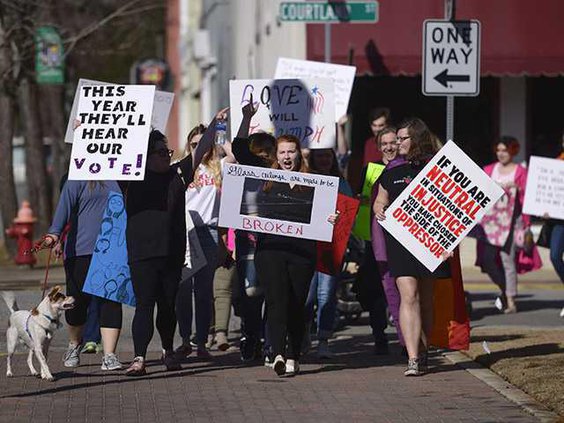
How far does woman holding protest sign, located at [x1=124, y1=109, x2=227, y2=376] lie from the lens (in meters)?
11.3

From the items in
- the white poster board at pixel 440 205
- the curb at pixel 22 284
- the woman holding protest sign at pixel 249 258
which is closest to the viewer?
the white poster board at pixel 440 205

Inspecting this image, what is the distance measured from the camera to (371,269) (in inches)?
514

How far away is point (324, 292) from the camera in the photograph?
12734 mm

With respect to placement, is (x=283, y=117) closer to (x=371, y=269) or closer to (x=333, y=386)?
(x=371, y=269)

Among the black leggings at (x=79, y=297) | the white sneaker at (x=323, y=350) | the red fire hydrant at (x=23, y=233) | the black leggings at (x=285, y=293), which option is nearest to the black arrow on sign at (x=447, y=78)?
the white sneaker at (x=323, y=350)

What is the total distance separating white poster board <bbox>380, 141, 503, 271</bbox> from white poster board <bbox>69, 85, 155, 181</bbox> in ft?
6.28

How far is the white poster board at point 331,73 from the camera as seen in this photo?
1586cm

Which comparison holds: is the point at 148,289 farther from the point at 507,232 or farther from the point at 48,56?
the point at 48,56

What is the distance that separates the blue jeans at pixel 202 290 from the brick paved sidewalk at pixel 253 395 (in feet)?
1.11

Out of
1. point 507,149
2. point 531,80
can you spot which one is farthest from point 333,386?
point 531,80

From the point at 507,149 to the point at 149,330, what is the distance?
6581 millimetres

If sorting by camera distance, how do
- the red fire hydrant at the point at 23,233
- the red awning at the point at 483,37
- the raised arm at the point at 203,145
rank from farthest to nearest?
the red fire hydrant at the point at 23,233 < the red awning at the point at 483,37 < the raised arm at the point at 203,145

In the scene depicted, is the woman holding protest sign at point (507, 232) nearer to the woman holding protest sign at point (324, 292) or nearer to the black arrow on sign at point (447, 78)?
the black arrow on sign at point (447, 78)

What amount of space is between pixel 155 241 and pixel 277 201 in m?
0.98
